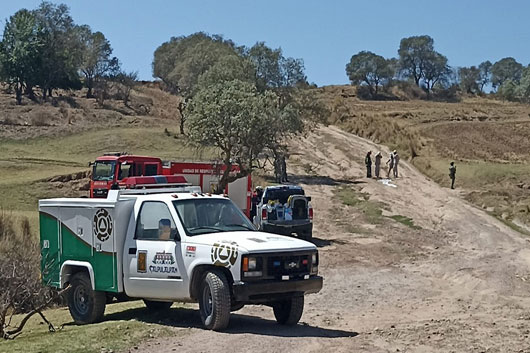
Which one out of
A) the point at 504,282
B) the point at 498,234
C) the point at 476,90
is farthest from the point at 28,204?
the point at 476,90

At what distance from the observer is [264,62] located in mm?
46125

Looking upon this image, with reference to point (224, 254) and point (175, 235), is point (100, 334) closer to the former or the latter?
point (175, 235)

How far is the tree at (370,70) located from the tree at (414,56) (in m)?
9.62

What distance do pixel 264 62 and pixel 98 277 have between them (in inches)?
1366

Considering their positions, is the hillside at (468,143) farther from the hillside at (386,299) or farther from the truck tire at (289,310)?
the truck tire at (289,310)

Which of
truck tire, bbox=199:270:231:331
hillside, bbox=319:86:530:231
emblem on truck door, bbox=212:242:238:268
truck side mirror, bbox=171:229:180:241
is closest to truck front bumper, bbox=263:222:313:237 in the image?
hillside, bbox=319:86:530:231

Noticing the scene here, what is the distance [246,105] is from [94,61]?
59.3m

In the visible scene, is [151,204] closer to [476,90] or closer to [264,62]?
[264,62]

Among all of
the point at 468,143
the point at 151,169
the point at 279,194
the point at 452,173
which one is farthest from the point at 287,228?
the point at 468,143

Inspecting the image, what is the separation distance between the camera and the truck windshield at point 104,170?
91.8 ft

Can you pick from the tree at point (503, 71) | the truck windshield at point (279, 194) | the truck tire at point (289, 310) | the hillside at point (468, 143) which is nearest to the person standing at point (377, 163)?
the hillside at point (468, 143)

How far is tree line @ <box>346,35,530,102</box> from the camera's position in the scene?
390 ft

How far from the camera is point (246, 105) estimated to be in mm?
27250

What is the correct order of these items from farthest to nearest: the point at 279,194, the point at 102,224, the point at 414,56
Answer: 1. the point at 414,56
2. the point at 279,194
3. the point at 102,224
